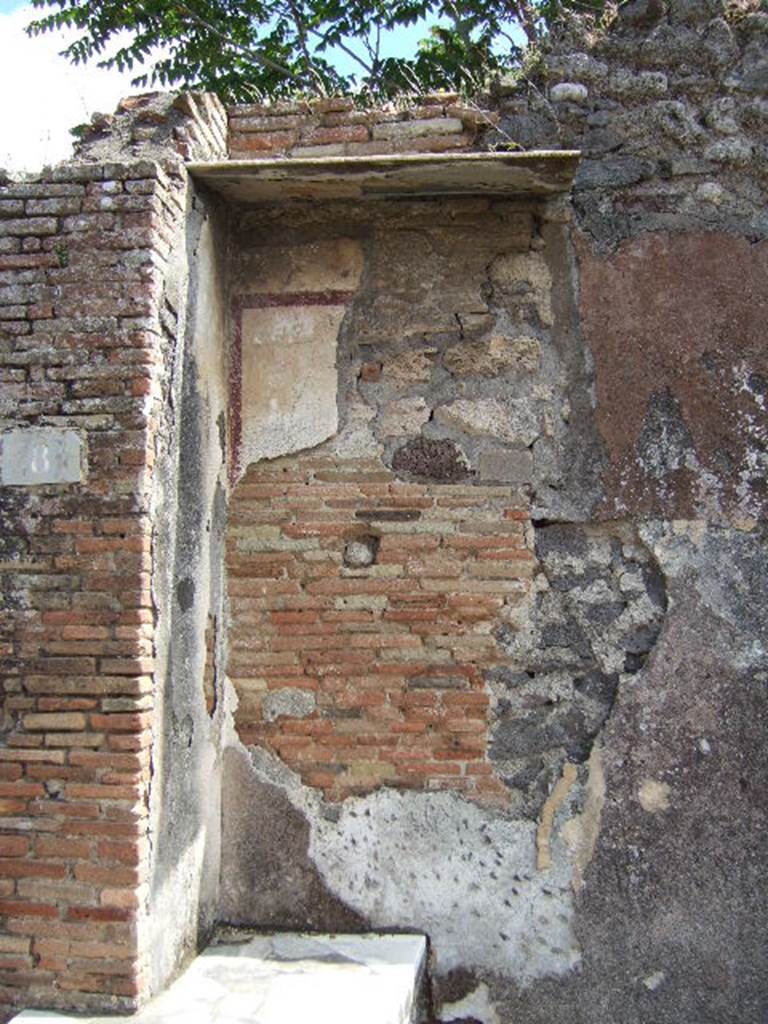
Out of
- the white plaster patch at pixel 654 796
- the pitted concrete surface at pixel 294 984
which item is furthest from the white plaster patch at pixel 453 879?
the white plaster patch at pixel 654 796

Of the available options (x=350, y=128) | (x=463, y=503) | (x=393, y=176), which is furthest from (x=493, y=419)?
(x=350, y=128)

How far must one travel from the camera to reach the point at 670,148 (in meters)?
3.85

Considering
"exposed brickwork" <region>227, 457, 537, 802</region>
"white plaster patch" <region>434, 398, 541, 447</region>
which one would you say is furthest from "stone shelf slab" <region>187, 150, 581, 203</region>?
"exposed brickwork" <region>227, 457, 537, 802</region>

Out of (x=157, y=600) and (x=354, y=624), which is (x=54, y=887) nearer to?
(x=157, y=600)

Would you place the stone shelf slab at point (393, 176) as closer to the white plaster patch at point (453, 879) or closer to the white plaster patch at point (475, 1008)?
the white plaster patch at point (453, 879)

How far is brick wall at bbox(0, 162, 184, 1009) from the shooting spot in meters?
3.08

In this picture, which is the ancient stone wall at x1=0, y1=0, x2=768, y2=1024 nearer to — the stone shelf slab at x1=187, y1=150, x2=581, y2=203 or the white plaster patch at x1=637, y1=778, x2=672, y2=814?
the white plaster patch at x1=637, y1=778, x2=672, y2=814

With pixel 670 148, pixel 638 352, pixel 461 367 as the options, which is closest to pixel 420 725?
pixel 461 367

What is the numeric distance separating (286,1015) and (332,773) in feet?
3.01

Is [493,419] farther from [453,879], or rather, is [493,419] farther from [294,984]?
[294,984]

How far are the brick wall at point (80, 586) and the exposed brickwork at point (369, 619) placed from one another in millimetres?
696

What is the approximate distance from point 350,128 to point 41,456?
1686mm

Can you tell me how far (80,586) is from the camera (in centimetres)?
319

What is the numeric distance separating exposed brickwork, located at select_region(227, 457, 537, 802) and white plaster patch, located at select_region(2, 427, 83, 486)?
805 millimetres
